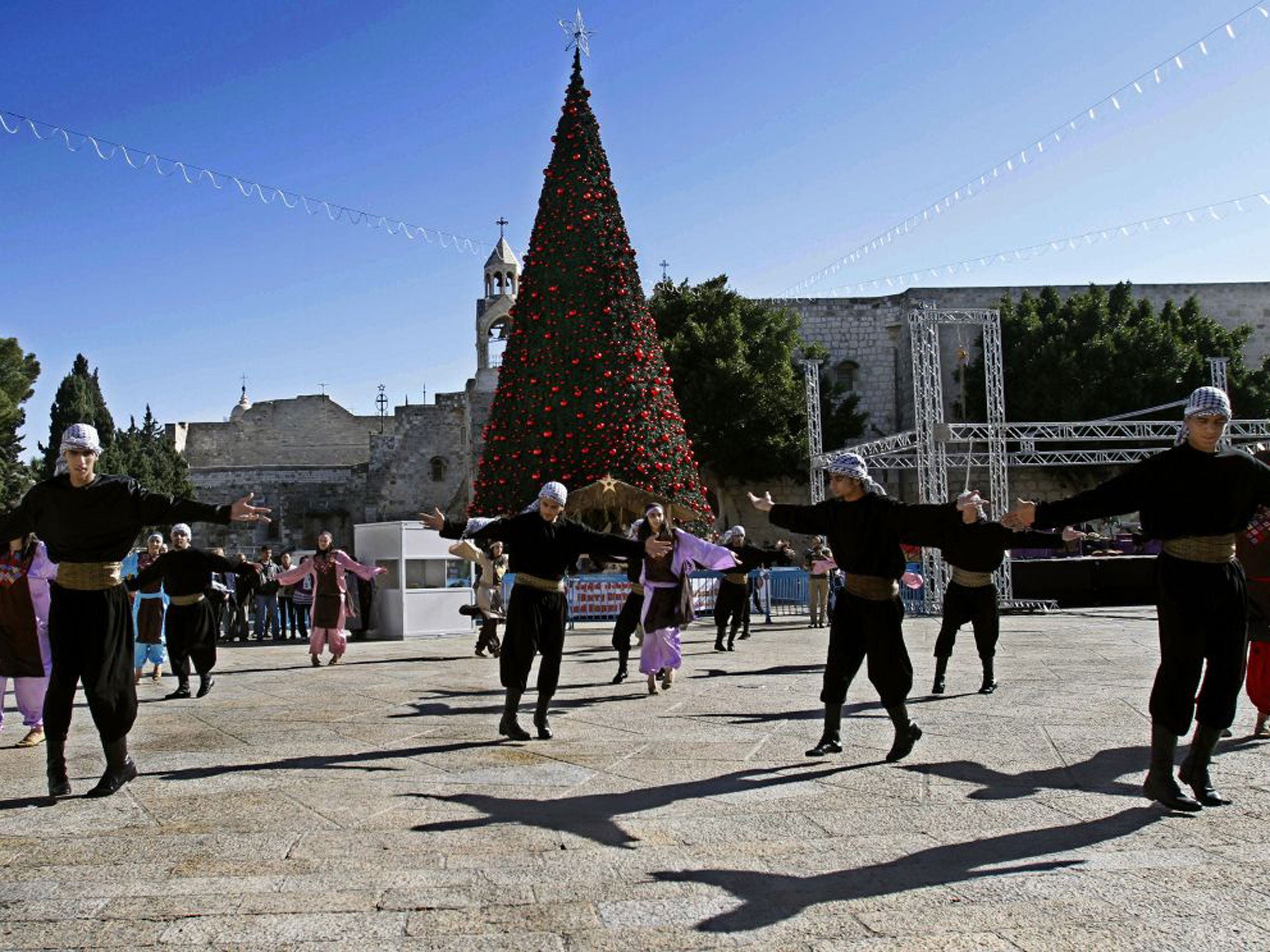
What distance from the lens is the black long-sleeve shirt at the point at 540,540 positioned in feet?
25.7

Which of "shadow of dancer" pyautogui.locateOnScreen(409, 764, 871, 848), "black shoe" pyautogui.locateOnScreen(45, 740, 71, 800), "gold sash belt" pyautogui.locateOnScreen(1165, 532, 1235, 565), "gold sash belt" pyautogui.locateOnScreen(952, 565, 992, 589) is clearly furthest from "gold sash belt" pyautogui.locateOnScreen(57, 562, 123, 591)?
"gold sash belt" pyautogui.locateOnScreen(952, 565, 992, 589)

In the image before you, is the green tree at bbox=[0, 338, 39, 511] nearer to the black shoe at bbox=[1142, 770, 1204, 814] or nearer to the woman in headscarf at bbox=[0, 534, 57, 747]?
the woman in headscarf at bbox=[0, 534, 57, 747]

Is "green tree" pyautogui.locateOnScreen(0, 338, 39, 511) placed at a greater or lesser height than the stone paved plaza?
greater

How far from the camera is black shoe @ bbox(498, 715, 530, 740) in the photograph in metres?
7.57

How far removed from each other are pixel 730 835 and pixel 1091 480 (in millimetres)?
35008

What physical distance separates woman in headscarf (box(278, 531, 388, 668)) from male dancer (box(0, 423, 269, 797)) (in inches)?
300

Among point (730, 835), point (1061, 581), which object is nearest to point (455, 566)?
point (1061, 581)

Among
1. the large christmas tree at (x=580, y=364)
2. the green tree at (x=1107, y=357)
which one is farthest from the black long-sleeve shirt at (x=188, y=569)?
the green tree at (x=1107, y=357)

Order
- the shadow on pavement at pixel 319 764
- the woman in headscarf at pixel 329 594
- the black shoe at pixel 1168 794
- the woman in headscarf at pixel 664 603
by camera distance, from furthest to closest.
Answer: the woman in headscarf at pixel 329 594 < the woman in headscarf at pixel 664 603 < the shadow on pavement at pixel 319 764 < the black shoe at pixel 1168 794

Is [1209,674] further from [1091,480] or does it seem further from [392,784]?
[1091,480]

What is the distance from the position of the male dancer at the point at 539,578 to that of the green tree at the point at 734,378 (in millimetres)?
26615

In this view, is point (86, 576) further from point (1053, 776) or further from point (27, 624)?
point (1053, 776)

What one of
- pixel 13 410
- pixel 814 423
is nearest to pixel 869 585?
pixel 814 423

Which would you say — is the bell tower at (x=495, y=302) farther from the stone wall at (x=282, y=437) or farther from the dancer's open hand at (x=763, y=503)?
the dancer's open hand at (x=763, y=503)
